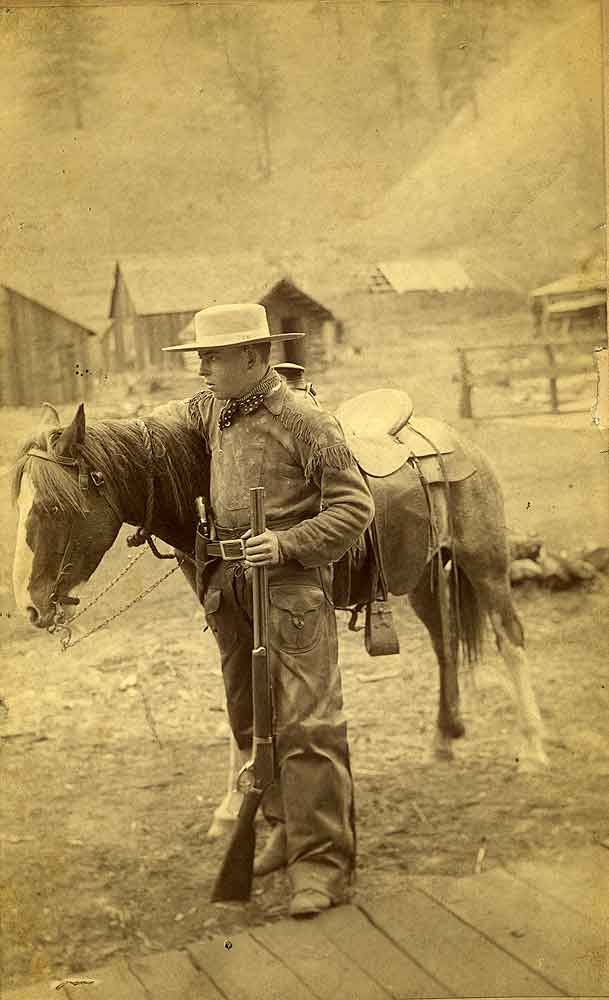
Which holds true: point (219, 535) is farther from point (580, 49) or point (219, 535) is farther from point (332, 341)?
point (580, 49)

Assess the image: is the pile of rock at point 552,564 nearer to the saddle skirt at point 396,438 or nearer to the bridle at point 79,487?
the saddle skirt at point 396,438

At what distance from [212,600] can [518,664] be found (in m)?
1.09

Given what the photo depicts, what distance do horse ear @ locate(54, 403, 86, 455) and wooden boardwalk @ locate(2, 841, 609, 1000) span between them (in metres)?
1.60

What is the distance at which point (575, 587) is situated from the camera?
3596mm

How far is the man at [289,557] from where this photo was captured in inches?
119

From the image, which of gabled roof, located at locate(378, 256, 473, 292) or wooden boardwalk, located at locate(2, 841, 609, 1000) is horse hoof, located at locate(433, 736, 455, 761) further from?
gabled roof, located at locate(378, 256, 473, 292)

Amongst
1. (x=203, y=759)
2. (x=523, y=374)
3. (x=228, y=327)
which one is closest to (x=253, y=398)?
(x=228, y=327)

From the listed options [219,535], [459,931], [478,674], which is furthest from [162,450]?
[459,931]

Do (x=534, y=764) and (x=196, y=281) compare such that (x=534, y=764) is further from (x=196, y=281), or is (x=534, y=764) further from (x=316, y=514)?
(x=196, y=281)

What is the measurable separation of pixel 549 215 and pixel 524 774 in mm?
1870

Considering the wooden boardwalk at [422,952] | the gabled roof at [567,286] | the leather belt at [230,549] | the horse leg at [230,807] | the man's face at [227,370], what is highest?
the gabled roof at [567,286]

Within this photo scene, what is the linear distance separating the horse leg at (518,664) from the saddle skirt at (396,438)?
1.34ft

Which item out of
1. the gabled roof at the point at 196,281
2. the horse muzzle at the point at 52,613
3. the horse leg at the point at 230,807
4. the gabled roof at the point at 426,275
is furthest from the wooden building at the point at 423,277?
the horse leg at the point at 230,807

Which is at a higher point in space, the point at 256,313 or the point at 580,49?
the point at 580,49
